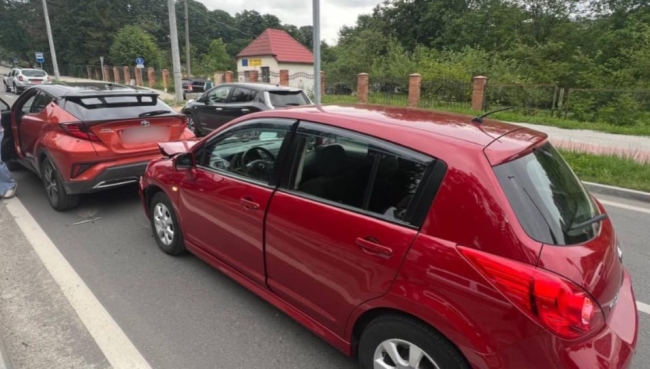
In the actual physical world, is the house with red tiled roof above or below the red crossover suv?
above

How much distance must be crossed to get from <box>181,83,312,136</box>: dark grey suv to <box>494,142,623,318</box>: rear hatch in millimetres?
7573

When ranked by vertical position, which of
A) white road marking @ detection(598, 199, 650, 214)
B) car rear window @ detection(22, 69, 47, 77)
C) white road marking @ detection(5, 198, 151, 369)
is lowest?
white road marking @ detection(5, 198, 151, 369)

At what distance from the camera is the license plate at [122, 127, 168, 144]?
16.6 feet

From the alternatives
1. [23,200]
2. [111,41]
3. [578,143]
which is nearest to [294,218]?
[23,200]

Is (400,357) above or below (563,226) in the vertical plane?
below

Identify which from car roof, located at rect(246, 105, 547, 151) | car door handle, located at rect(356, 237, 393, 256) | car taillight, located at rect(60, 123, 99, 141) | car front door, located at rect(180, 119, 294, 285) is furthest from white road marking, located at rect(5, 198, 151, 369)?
car roof, located at rect(246, 105, 547, 151)

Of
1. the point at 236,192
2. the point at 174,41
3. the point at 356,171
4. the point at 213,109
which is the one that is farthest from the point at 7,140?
the point at 174,41

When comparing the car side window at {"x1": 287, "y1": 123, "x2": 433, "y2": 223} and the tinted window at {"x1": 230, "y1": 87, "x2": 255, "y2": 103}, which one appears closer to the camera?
the car side window at {"x1": 287, "y1": 123, "x2": 433, "y2": 223}

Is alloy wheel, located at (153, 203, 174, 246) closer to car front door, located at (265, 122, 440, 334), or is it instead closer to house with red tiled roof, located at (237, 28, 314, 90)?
car front door, located at (265, 122, 440, 334)

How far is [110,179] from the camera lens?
193 inches

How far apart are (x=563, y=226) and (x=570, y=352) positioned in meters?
0.56

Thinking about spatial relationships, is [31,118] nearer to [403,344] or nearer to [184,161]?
[184,161]

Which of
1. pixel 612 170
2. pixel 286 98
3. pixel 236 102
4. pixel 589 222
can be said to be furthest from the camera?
pixel 236 102

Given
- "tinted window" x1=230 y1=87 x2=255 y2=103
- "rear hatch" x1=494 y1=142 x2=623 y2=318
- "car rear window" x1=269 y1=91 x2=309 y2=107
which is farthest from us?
"tinted window" x1=230 y1=87 x2=255 y2=103
